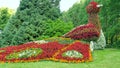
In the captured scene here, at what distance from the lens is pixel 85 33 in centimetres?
2088

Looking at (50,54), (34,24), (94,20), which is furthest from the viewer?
(34,24)

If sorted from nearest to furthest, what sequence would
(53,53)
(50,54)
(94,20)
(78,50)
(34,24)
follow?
1. (50,54)
2. (53,53)
3. (78,50)
4. (94,20)
5. (34,24)

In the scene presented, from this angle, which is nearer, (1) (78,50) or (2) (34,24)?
(1) (78,50)

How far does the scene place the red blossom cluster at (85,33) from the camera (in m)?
20.8

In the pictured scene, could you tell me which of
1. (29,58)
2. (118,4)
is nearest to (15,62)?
(29,58)

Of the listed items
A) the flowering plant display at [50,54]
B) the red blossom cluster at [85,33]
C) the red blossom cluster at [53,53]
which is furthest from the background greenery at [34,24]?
the flowering plant display at [50,54]

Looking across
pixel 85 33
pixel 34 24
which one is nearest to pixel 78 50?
pixel 85 33

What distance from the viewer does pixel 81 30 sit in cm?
2136

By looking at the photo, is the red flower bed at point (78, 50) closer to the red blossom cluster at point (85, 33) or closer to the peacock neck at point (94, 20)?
the red blossom cluster at point (85, 33)

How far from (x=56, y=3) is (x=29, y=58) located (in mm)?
13155

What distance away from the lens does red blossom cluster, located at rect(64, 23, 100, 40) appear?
819 inches

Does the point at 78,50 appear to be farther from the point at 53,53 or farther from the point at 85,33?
the point at 85,33

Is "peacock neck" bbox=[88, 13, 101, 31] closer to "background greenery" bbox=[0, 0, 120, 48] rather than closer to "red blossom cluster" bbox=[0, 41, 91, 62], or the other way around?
"background greenery" bbox=[0, 0, 120, 48]

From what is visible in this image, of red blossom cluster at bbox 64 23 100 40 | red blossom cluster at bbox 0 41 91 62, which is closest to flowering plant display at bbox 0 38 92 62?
red blossom cluster at bbox 0 41 91 62
